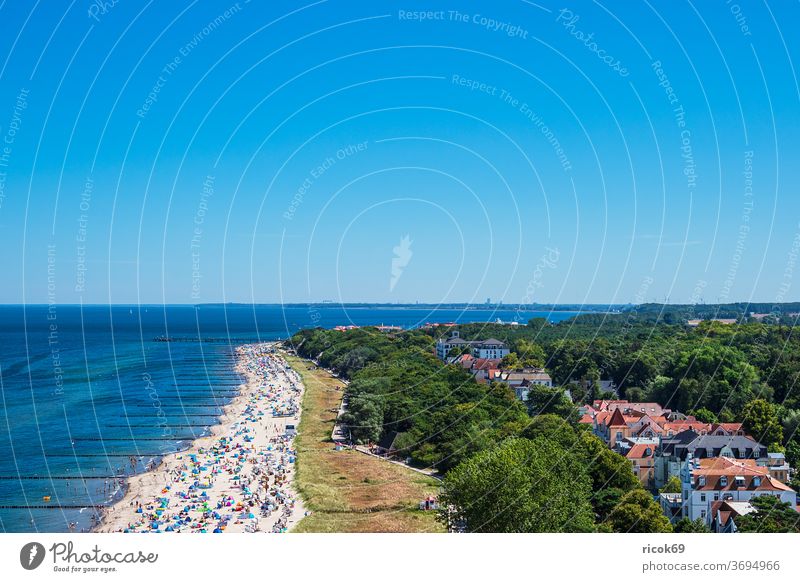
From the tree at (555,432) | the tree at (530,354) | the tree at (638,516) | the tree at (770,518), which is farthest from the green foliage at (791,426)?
the tree at (530,354)

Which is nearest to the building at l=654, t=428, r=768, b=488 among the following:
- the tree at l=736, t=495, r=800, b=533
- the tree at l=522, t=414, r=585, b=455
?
the tree at l=522, t=414, r=585, b=455

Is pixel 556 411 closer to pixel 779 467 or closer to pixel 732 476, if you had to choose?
pixel 779 467

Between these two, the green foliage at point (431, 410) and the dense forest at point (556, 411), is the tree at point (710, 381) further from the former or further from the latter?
the green foliage at point (431, 410)

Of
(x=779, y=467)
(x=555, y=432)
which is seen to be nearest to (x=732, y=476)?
(x=779, y=467)

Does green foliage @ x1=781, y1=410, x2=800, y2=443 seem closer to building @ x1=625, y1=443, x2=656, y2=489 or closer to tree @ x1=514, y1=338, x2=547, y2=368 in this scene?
building @ x1=625, y1=443, x2=656, y2=489
